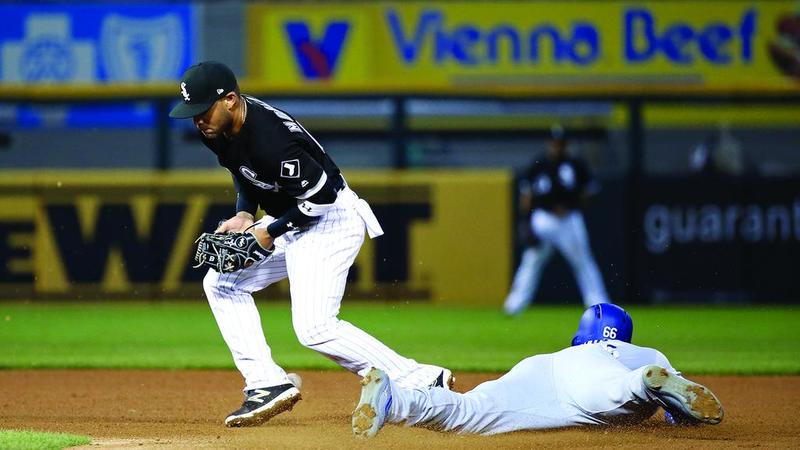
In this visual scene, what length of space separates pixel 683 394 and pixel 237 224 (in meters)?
2.20

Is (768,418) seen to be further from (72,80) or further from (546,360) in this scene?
(72,80)

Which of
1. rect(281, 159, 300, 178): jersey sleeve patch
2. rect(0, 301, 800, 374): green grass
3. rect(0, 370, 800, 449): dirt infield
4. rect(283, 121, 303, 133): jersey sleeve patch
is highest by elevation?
rect(283, 121, 303, 133): jersey sleeve patch

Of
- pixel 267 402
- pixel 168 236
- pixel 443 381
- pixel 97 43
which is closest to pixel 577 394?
pixel 443 381

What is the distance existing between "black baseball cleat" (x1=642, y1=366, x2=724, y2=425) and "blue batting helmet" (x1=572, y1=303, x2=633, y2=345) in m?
0.68

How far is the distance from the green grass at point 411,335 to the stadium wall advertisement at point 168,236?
0.72ft

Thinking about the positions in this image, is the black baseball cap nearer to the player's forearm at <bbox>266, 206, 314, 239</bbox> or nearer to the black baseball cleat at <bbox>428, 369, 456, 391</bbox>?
the player's forearm at <bbox>266, 206, 314, 239</bbox>

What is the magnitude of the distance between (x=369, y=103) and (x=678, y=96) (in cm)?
332

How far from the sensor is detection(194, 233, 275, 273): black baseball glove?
19.5ft

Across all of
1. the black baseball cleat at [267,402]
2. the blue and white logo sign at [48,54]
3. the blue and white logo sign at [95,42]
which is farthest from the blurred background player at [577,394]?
the blue and white logo sign at [48,54]

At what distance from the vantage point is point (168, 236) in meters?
13.3

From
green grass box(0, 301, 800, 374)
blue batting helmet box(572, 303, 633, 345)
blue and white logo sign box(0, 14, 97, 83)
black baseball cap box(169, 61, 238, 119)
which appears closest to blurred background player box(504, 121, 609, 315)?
green grass box(0, 301, 800, 374)

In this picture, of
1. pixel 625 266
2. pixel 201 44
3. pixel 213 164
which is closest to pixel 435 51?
pixel 201 44

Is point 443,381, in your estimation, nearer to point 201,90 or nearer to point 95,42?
point 201,90

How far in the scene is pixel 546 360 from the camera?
230 inches
